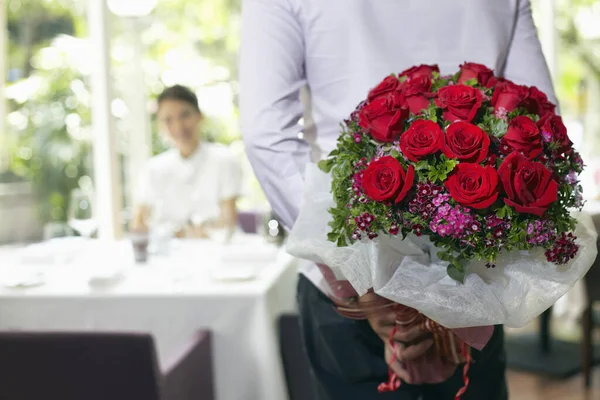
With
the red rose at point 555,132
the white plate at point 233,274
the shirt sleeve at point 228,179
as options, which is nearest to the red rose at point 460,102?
the red rose at point 555,132

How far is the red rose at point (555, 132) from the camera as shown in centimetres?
120

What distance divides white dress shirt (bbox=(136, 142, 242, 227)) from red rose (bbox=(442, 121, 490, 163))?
382 centimetres

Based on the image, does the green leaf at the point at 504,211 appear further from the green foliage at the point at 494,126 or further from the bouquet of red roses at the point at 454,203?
the green foliage at the point at 494,126

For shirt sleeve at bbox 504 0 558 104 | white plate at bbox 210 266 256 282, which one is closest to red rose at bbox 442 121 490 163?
shirt sleeve at bbox 504 0 558 104

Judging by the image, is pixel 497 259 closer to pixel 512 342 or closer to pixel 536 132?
pixel 536 132

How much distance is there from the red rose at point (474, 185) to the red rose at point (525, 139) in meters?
0.07

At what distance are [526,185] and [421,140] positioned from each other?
160 mm

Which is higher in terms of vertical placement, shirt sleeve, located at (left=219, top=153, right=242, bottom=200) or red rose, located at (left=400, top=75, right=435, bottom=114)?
red rose, located at (left=400, top=75, right=435, bottom=114)

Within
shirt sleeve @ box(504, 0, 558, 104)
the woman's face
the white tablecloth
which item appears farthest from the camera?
the woman's face

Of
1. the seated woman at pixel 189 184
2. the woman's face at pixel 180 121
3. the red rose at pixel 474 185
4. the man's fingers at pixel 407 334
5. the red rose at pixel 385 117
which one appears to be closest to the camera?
the red rose at pixel 474 185

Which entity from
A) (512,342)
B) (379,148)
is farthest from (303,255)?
(512,342)

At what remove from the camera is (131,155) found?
6324 millimetres

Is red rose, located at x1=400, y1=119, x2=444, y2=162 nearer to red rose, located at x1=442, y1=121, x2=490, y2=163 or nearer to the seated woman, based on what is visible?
red rose, located at x1=442, y1=121, x2=490, y2=163

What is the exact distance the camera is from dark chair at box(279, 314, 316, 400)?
2.64 m
